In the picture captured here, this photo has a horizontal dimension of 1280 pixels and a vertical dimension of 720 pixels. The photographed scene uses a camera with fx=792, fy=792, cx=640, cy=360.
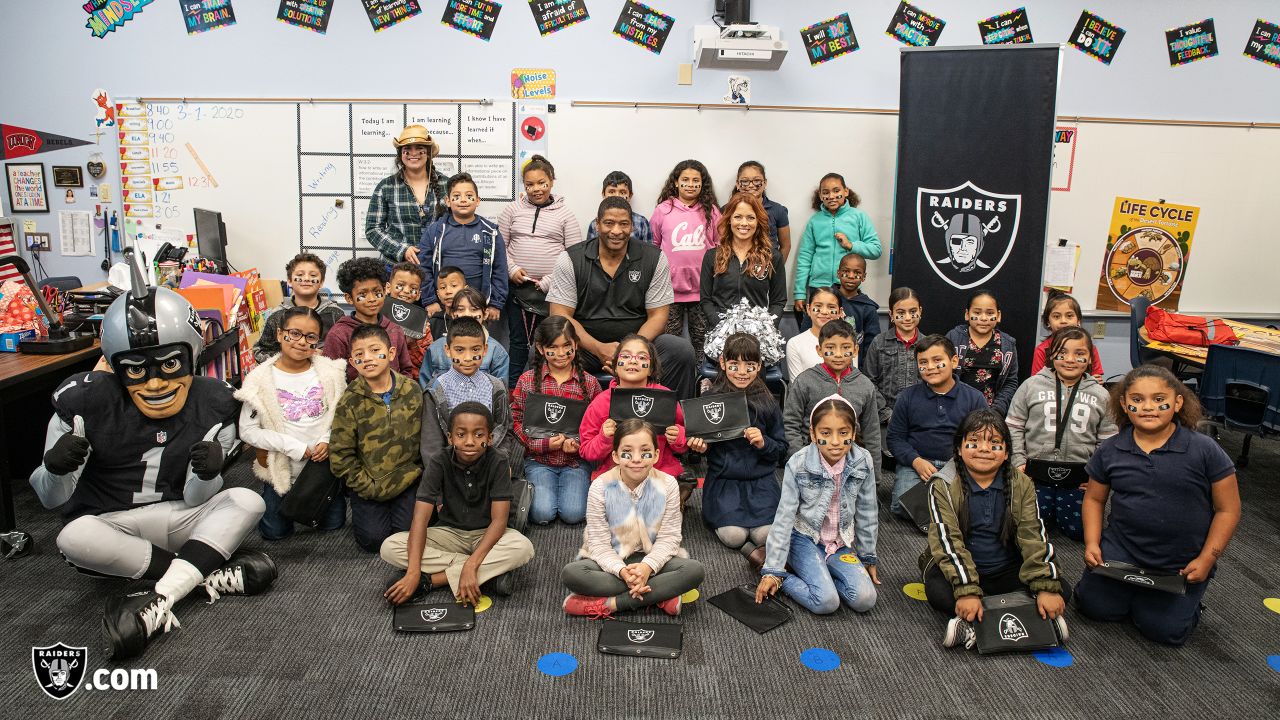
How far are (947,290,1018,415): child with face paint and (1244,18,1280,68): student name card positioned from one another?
309 centimetres

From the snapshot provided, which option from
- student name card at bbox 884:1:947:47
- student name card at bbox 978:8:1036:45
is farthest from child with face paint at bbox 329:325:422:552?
student name card at bbox 978:8:1036:45

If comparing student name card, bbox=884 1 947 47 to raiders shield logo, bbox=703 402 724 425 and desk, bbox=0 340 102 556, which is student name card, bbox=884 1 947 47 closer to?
raiders shield logo, bbox=703 402 724 425

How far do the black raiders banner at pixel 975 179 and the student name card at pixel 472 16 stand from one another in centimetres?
256

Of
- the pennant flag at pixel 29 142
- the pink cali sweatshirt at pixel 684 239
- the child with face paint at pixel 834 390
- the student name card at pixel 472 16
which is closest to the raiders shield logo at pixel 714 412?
the child with face paint at pixel 834 390

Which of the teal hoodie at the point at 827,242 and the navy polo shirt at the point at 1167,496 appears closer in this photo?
the navy polo shirt at the point at 1167,496

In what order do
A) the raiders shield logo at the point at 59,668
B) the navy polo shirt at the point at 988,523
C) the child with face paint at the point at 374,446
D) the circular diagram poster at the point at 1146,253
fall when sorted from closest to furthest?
the raiders shield logo at the point at 59,668 → the navy polo shirt at the point at 988,523 → the child with face paint at the point at 374,446 → the circular diagram poster at the point at 1146,253

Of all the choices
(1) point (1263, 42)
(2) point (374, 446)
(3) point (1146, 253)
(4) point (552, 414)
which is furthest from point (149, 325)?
(1) point (1263, 42)

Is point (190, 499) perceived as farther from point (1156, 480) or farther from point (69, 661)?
point (1156, 480)

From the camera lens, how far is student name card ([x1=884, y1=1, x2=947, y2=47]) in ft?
16.6

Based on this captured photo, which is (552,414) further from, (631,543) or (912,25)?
(912,25)

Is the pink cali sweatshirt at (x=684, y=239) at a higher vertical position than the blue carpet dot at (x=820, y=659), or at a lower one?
higher

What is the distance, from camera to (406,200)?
15.5 ft

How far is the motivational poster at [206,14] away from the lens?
5.00 meters

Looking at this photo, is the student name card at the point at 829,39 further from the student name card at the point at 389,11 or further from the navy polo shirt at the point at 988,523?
the navy polo shirt at the point at 988,523
